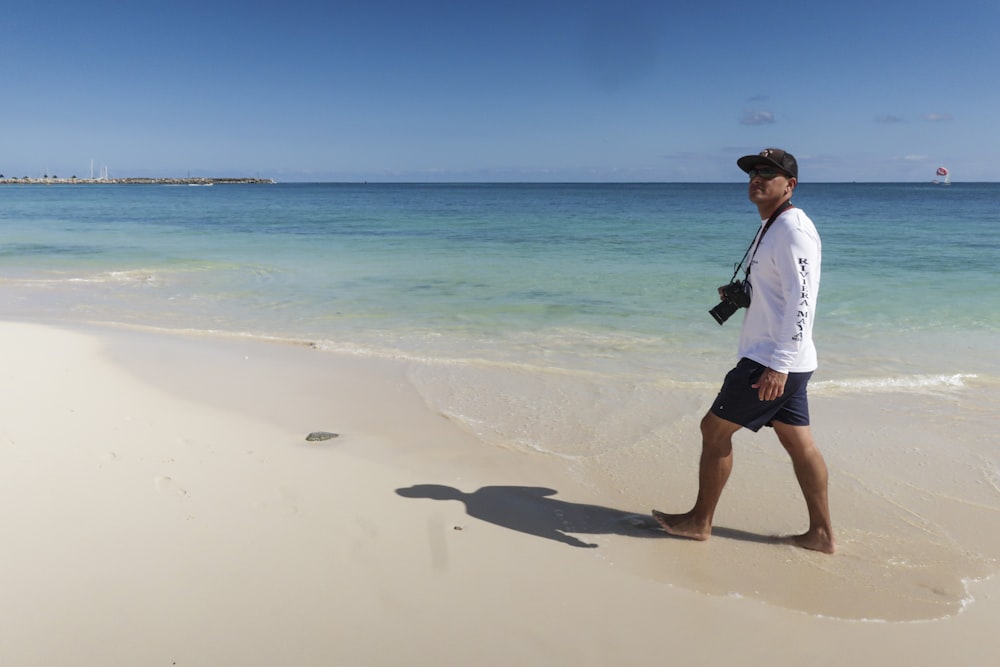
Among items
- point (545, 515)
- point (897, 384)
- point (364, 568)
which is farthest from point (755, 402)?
point (897, 384)

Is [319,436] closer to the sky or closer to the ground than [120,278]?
closer to the ground

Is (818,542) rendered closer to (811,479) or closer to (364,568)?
(811,479)

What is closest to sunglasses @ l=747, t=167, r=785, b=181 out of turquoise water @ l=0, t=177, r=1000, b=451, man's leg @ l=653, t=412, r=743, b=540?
man's leg @ l=653, t=412, r=743, b=540

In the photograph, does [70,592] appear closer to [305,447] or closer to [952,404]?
[305,447]

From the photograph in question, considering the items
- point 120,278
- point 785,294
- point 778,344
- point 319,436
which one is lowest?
point 319,436

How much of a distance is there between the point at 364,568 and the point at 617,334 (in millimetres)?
5974

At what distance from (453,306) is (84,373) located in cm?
545

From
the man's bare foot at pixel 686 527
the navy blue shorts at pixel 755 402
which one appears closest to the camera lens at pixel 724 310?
the navy blue shorts at pixel 755 402

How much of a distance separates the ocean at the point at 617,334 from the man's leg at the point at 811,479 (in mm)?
Answer: 202

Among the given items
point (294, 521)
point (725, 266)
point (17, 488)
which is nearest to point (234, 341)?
point (17, 488)

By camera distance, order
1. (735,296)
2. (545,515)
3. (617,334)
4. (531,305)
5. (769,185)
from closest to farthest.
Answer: (769,185), (735,296), (545,515), (617,334), (531,305)

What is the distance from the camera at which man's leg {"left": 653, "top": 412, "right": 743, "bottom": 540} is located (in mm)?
3316

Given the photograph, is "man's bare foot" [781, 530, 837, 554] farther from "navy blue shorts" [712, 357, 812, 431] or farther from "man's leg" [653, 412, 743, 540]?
"navy blue shorts" [712, 357, 812, 431]

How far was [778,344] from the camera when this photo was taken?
3014 millimetres
